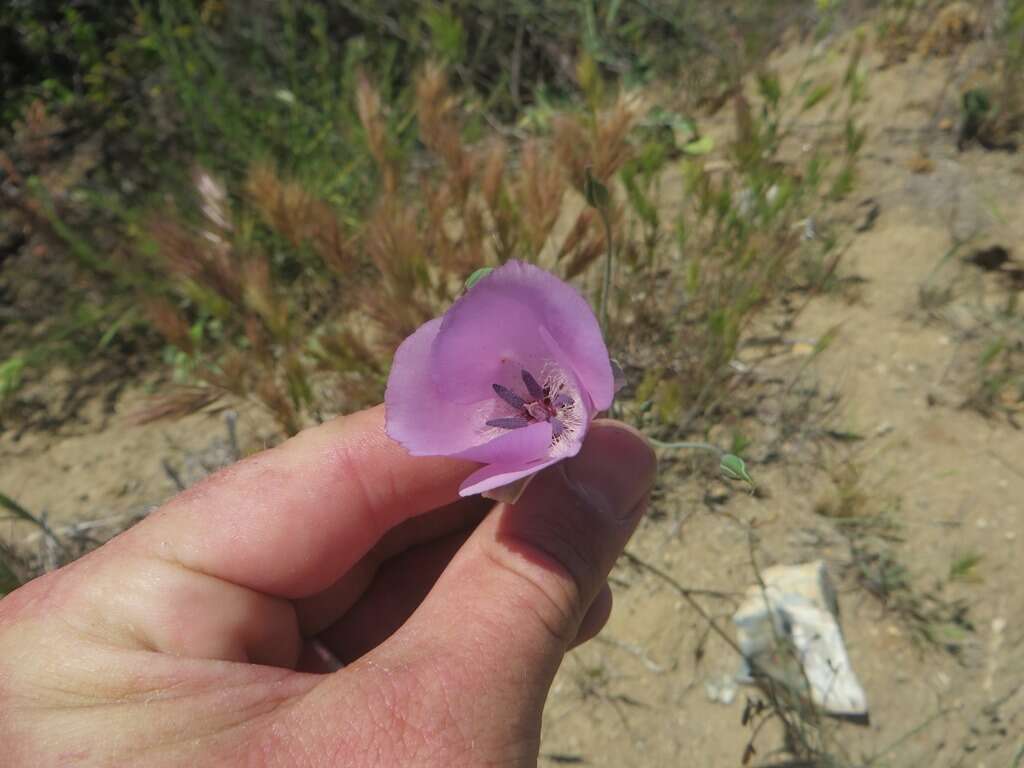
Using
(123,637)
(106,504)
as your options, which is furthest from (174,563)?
(106,504)

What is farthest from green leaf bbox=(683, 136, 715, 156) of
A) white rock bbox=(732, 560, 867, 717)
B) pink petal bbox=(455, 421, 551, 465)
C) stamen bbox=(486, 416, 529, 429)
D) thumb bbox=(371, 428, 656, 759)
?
pink petal bbox=(455, 421, 551, 465)

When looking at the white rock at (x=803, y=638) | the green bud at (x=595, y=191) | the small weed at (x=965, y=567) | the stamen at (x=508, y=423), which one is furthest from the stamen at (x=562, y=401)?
the small weed at (x=965, y=567)

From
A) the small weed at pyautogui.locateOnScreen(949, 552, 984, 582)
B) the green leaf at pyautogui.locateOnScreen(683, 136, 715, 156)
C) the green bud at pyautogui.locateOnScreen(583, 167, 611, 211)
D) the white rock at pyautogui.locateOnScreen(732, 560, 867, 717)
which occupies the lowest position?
the white rock at pyautogui.locateOnScreen(732, 560, 867, 717)

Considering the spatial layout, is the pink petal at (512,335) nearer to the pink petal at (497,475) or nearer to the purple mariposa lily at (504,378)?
the purple mariposa lily at (504,378)

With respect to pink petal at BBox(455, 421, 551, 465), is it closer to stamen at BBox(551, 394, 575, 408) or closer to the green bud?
stamen at BBox(551, 394, 575, 408)

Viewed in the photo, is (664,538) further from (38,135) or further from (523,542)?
(38,135)

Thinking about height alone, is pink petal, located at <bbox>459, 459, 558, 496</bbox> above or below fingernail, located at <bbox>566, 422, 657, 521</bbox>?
above
